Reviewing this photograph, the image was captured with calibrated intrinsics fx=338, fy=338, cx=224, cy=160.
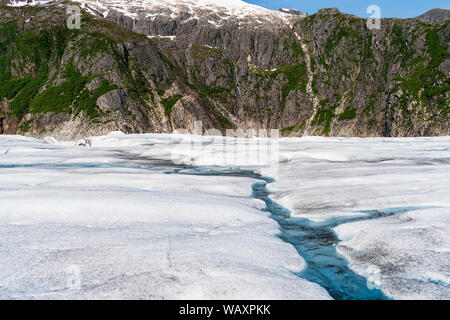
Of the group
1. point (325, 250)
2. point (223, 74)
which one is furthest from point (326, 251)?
point (223, 74)

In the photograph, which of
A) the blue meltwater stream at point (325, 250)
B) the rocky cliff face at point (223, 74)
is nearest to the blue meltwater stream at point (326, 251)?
the blue meltwater stream at point (325, 250)

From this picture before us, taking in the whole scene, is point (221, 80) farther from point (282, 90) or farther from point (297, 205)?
point (297, 205)

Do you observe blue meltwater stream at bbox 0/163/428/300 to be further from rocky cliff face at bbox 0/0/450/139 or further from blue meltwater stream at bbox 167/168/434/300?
rocky cliff face at bbox 0/0/450/139

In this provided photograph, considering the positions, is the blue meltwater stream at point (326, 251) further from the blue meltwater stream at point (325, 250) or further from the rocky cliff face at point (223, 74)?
the rocky cliff face at point (223, 74)

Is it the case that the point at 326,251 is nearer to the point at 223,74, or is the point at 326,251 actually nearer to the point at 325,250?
the point at 325,250

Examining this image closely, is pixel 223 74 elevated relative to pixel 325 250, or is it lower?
elevated
